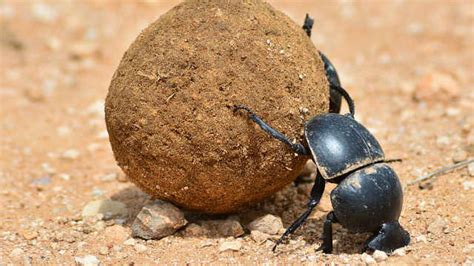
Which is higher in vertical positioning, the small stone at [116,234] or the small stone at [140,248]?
the small stone at [116,234]

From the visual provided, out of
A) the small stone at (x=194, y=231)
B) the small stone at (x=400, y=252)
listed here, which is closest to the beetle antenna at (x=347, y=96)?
the small stone at (x=400, y=252)

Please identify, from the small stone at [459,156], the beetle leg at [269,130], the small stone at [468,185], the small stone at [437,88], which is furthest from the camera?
the small stone at [437,88]

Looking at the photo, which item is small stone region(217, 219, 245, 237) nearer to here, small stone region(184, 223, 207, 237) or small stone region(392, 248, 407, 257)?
small stone region(184, 223, 207, 237)

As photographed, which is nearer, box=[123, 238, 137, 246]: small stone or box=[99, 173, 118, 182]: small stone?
box=[123, 238, 137, 246]: small stone

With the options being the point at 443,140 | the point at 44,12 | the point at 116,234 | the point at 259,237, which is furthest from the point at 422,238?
the point at 44,12

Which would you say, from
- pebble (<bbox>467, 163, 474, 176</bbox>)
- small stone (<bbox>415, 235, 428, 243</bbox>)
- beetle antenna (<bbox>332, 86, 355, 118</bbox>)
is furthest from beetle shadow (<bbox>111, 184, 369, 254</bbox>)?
pebble (<bbox>467, 163, 474, 176</bbox>)

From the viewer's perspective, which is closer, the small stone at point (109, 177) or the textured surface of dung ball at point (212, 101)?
the textured surface of dung ball at point (212, 101)

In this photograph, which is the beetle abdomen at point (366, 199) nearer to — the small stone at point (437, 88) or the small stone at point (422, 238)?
the small stone at point (422, 238)
